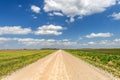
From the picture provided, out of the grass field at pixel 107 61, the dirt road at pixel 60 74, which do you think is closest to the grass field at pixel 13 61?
the dirt road at pixel 60 74

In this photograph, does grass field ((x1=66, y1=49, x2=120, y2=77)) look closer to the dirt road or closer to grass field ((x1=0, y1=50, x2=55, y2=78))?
the dirt road

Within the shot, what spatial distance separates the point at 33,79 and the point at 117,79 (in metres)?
6.32

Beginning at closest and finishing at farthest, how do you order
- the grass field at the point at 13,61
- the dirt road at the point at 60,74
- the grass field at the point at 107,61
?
1. the dirt road at the point at 60,74
2. the grass field at the point at 107,61
3. the grass field at the point at 13,61

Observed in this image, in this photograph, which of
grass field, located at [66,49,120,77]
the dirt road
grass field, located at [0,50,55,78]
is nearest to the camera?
the dirt road

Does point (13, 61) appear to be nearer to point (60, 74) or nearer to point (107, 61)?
point (107, 61)

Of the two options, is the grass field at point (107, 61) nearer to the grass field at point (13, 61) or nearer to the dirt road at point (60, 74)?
the dirt road at point (60, 74)

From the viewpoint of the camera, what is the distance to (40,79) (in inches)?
569

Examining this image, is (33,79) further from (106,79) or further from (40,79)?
(106,79)

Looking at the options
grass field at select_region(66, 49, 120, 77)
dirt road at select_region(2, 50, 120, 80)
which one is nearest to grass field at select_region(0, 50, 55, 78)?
dirt road at select_region(2, 50, 120, 80)

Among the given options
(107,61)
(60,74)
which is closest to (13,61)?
(107,61)

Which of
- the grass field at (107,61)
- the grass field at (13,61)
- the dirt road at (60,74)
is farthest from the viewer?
the grass field at (13,61)

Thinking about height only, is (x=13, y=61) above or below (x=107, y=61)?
below

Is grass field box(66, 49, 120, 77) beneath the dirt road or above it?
above

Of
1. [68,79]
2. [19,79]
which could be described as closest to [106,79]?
[68,79]
